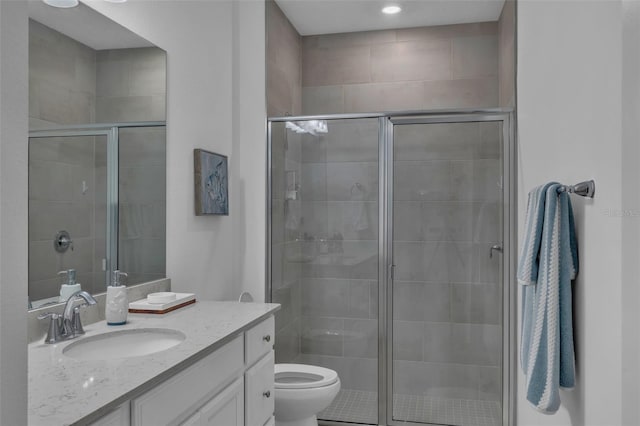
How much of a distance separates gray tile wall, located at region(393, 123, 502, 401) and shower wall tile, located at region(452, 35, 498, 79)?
Result: 832 mm

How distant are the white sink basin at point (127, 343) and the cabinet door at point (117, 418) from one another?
Answer: 480 mm

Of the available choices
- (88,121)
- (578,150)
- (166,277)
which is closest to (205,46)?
(88,121)

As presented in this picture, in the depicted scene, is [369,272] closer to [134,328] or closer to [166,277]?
[166,277]

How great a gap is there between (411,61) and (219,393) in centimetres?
277

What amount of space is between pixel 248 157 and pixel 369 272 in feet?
3.31

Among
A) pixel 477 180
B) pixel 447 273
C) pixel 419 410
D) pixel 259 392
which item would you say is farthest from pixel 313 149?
pixel 419 410

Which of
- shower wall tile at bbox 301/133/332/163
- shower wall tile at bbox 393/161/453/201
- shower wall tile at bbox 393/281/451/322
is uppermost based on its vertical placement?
shower wall tile at bbox 301/133/332/163

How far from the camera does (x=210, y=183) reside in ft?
8.68

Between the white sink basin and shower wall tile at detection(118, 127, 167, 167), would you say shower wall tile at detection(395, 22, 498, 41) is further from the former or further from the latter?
the white sink basin

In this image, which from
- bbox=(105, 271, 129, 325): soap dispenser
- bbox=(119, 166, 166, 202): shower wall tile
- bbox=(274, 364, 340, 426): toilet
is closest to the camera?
bbox=(105, 271, 129, 325): soap dispenser

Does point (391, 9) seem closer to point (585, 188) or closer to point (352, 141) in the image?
point (352, 141)

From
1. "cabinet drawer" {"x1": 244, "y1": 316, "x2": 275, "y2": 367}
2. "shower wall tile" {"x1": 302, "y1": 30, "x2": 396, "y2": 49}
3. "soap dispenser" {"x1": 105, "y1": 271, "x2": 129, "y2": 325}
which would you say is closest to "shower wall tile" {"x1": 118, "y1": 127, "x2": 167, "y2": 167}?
"soap dispenser" {"x1": 105, "y1": 271, "x2": 129, "y2": 325}

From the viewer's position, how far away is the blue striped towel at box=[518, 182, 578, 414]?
1.62 meters

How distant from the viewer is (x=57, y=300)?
167cm
